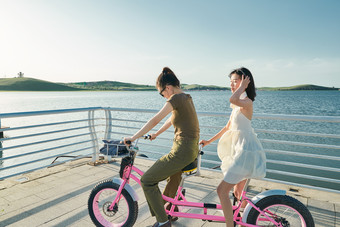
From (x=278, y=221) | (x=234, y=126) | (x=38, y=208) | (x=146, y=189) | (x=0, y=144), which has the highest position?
(x=234, y=126)

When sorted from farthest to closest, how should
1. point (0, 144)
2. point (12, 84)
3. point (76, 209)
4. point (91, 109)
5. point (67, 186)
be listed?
1. point (12, 84)
2. point (0, 144)
3. point (91, 109)
4. point (67, 186)
5. point (76, 209)

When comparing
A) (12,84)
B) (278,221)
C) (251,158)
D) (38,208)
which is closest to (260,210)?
(278,221)

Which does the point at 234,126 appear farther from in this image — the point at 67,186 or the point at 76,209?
the point at 67,186

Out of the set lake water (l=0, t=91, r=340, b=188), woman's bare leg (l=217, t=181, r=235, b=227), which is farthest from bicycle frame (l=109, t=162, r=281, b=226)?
lake water (l=0, t=91, r=340, b=188)

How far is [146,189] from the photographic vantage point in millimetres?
2539

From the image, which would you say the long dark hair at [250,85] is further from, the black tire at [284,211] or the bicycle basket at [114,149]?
the bicycle basket at [114,149]

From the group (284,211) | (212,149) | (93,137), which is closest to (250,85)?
(284,211)

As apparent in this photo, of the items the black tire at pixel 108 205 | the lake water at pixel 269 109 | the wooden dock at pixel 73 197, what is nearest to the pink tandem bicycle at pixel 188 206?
the black tire at pixel 108 205

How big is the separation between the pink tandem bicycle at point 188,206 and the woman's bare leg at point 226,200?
11 cm

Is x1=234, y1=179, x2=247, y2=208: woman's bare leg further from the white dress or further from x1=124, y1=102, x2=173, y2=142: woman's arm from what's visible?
x1=124, y1=102, x2=173, y2=142: woman's arm

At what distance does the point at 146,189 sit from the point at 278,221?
135 centimetres

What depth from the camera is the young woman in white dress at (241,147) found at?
7.75 feet

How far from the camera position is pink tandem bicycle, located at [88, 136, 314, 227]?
7.73 feet

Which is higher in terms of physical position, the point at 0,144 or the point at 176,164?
the point at 176,164
